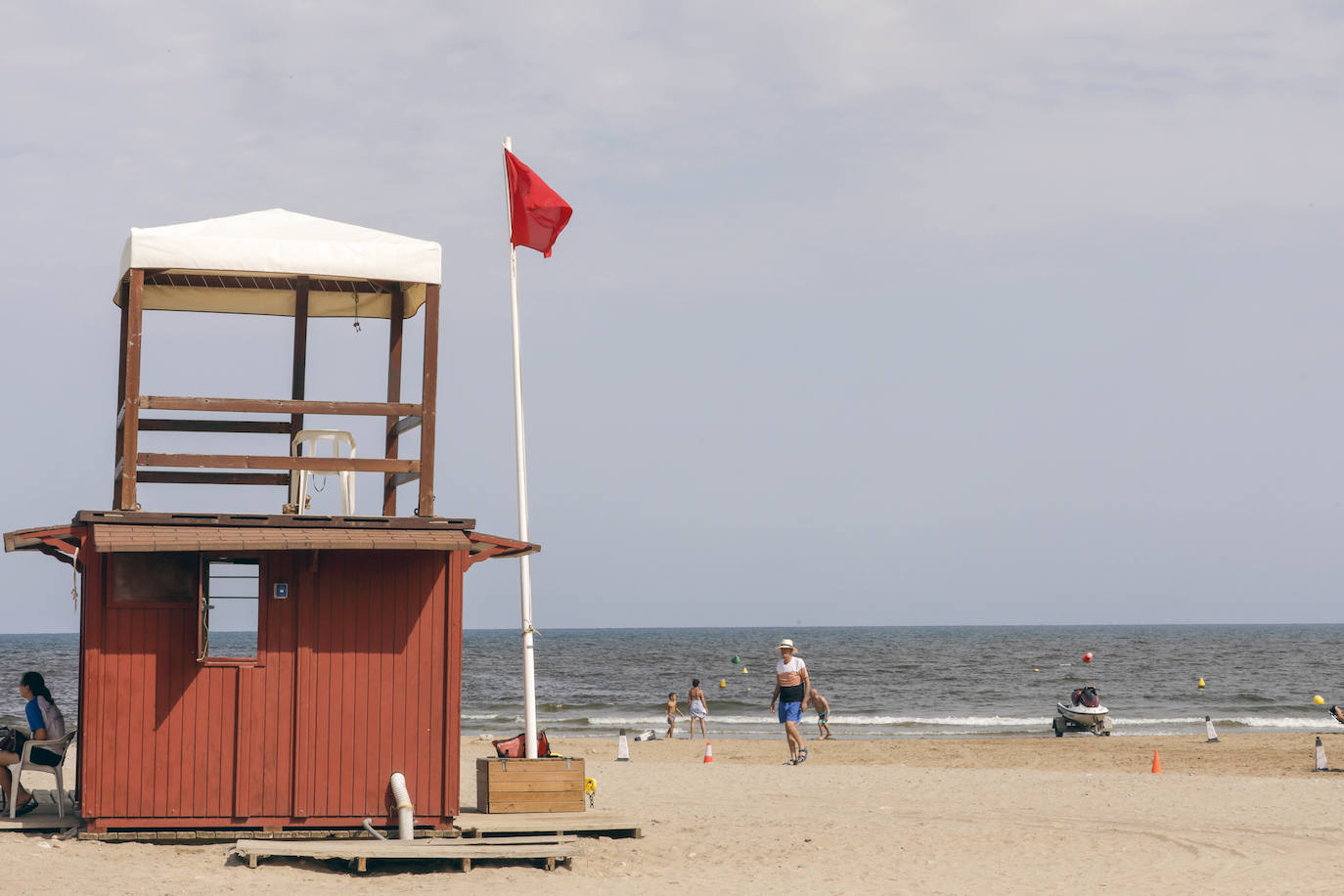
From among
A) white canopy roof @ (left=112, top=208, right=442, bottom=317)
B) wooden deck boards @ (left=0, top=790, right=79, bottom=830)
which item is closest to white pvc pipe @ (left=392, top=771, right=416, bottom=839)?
wooden deck boards @ (left=0, top=790, right=79, bottom=830)

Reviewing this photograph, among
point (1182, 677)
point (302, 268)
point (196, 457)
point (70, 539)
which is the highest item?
point (302, 268)

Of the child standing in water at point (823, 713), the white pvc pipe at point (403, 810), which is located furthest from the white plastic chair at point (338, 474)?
the child standing in water at point (823, 713)

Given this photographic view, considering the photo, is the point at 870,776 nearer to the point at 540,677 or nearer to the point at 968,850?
the point at 968,850

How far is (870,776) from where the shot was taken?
17.4m

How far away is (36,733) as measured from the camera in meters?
11.0

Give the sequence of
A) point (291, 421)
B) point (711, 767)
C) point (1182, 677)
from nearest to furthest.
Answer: point (291, 421) < point (711, 767) < point (1182, 677)

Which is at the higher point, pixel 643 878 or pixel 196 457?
pixel 196 457

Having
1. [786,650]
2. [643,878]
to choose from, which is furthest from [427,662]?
[786,650]

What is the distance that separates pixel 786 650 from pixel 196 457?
350 inches

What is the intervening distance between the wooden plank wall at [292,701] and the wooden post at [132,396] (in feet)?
1.87

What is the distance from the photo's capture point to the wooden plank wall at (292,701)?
989 centimetres

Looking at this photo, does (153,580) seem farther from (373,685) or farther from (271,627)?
(373,685)

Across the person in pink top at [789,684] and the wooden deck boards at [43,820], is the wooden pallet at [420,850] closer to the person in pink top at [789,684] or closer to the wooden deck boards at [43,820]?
the wooden deck boards at [43,820]

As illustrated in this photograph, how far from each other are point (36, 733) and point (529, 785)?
4.22 meters
